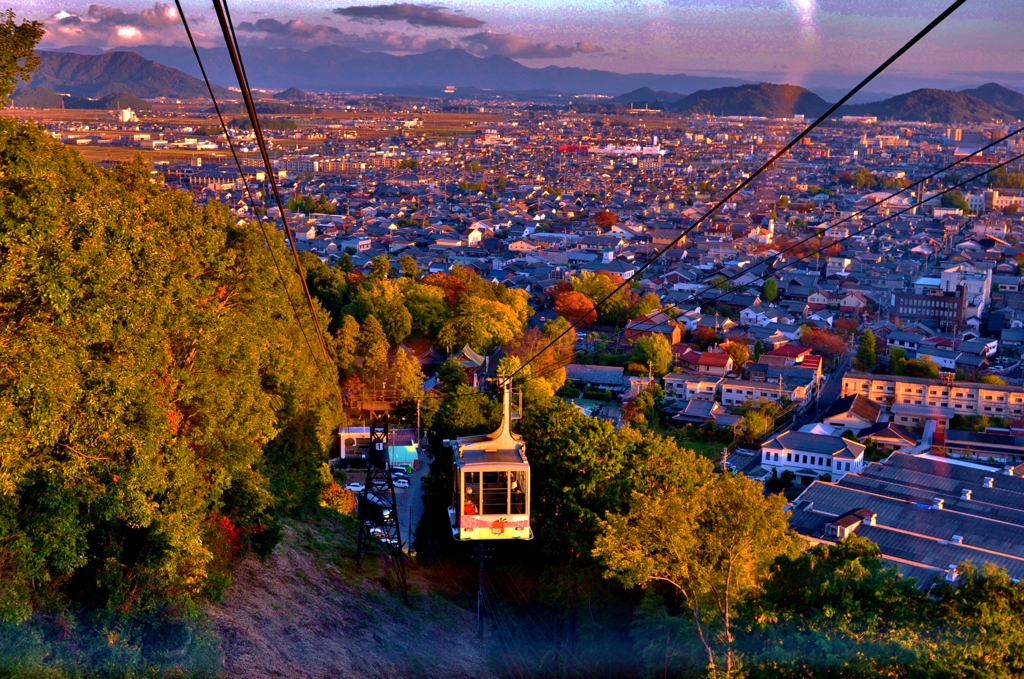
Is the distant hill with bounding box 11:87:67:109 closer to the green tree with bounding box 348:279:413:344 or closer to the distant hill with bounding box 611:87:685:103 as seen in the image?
the green tree with bounding box 348:279:413:344

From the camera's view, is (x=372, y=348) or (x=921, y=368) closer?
(x=372, y=348)

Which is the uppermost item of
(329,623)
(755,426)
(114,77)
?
(114,77)

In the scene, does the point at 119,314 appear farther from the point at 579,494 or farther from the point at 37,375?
the point at 579,494

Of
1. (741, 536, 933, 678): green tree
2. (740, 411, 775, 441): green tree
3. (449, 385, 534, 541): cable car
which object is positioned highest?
(449, 385, 534, 541): cable car

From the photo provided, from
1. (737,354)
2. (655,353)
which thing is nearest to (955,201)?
(737,354)

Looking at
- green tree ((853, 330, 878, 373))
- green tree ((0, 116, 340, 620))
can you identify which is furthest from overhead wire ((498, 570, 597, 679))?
green tree ((853, 330, 878, 373))

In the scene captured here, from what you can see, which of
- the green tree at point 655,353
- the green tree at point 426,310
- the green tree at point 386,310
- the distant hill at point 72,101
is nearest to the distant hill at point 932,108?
the distant hill at point 72,101

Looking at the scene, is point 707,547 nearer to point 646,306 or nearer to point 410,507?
point 410,507

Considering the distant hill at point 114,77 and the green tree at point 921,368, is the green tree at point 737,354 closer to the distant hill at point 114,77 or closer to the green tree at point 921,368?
the green tree at point 921,368
